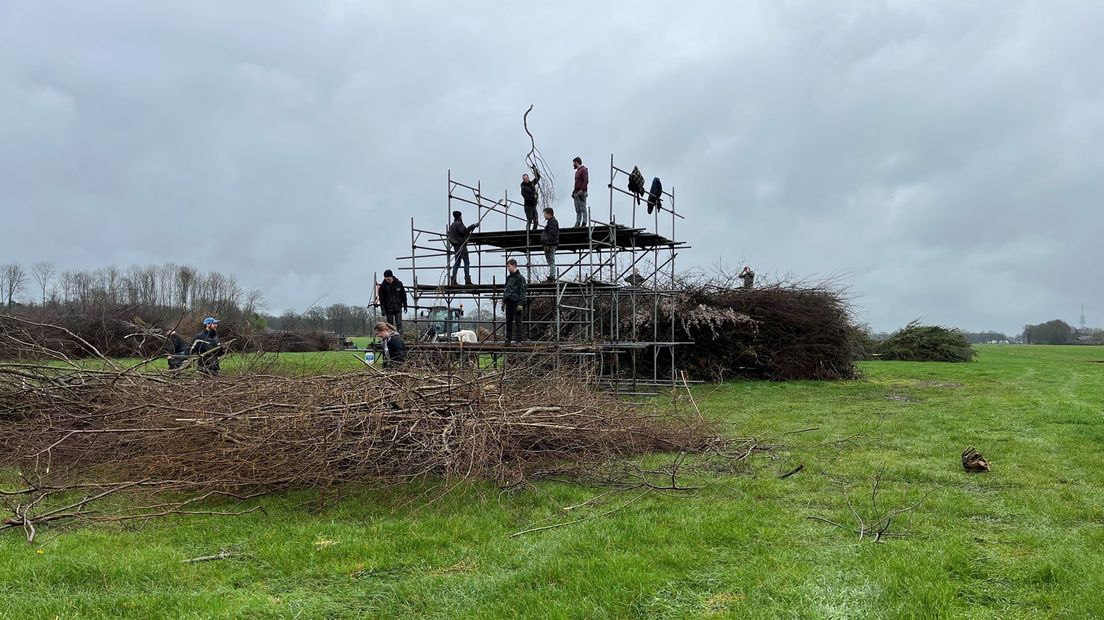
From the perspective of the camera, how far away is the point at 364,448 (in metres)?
5.66

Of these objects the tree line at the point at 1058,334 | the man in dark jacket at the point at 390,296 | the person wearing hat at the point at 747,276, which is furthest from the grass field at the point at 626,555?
the tree line at the point at 1058,334

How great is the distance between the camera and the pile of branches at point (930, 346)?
28922 mm

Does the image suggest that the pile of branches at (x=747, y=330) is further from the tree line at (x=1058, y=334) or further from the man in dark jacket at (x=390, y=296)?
the tree line at (x=1058, y=334)

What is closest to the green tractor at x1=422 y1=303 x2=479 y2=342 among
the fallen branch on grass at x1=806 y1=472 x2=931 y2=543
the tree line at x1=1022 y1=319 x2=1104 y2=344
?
the fallen branch on grass at x1=806 y1=472 x2=931 y2=543

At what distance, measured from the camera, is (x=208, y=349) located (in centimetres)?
958

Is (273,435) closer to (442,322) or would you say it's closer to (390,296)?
(390,296)

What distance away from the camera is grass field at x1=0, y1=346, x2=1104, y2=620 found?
3.48m

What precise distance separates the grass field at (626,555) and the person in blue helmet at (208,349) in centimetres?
298

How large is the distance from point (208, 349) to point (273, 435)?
482 centimetres

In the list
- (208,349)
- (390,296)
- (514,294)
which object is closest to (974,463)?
(514,294)

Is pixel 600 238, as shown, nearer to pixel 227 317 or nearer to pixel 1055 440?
pixel 227 317

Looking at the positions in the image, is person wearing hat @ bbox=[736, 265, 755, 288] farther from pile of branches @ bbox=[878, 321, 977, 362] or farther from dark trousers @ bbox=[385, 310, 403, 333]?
pile of branches @ bbox=[878, 321, 977, 362]

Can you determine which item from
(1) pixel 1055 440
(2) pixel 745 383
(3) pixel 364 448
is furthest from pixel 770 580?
(2) pixel 745 383

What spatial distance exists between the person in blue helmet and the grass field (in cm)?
298
